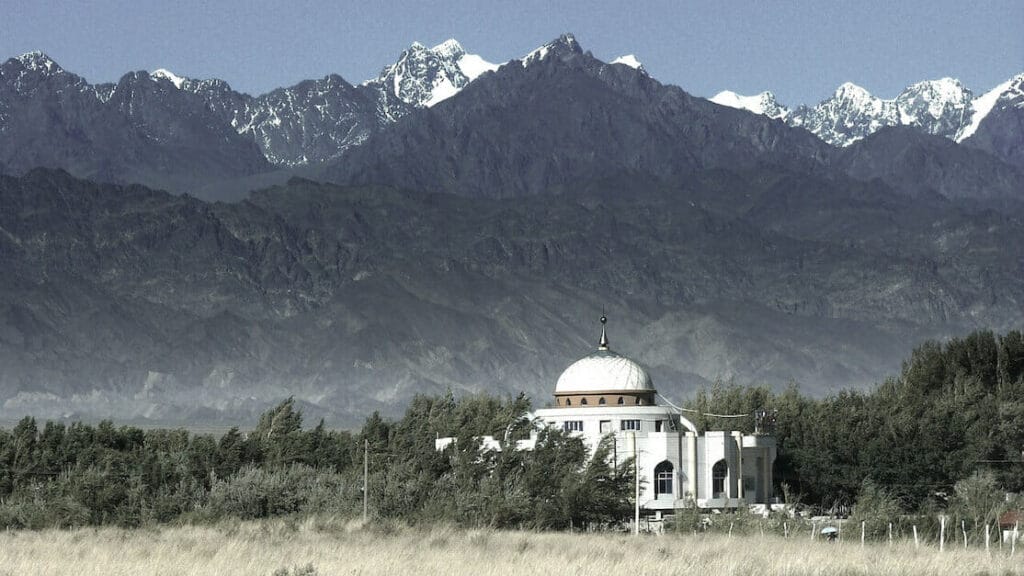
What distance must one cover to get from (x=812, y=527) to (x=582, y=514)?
11621 millimetres

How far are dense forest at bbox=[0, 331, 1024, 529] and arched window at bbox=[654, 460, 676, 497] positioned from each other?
4489 mm

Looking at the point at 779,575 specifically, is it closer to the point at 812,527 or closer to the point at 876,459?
the point at 812,527

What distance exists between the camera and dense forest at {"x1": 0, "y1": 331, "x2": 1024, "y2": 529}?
80562 millimetres

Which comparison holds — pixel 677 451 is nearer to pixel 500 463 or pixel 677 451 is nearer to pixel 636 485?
pixel 636 485

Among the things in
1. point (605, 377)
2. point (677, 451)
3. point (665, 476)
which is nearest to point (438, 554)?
point (677, 451)

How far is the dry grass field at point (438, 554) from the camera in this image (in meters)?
48.5

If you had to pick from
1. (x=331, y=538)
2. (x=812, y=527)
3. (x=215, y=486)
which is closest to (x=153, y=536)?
(x=331, y=538)

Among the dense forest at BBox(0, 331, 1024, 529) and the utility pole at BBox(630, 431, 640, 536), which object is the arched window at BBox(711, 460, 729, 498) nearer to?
the dense forest at BBox(0, 331, 1024, 529)

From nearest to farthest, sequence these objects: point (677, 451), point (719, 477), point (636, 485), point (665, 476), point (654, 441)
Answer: point (636, 485)
point (654, 441)
point (677, 451)
point (665, 476)
point (719, 477)

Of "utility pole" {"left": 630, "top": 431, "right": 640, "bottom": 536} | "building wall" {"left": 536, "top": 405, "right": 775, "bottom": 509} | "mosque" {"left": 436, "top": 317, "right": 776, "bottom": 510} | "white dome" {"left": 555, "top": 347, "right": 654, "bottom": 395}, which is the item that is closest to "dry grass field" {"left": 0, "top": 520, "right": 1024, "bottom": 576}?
"utility pole" {"left": 630, "top": 431, "right": 640, "bottom": 536}

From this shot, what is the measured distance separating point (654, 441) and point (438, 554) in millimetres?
47897

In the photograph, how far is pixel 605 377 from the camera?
108375 mm

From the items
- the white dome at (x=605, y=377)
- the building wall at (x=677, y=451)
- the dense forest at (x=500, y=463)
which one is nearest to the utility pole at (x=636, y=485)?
the building wall at (x=677, y=451)

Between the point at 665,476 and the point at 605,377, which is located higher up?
the point at 605,377
